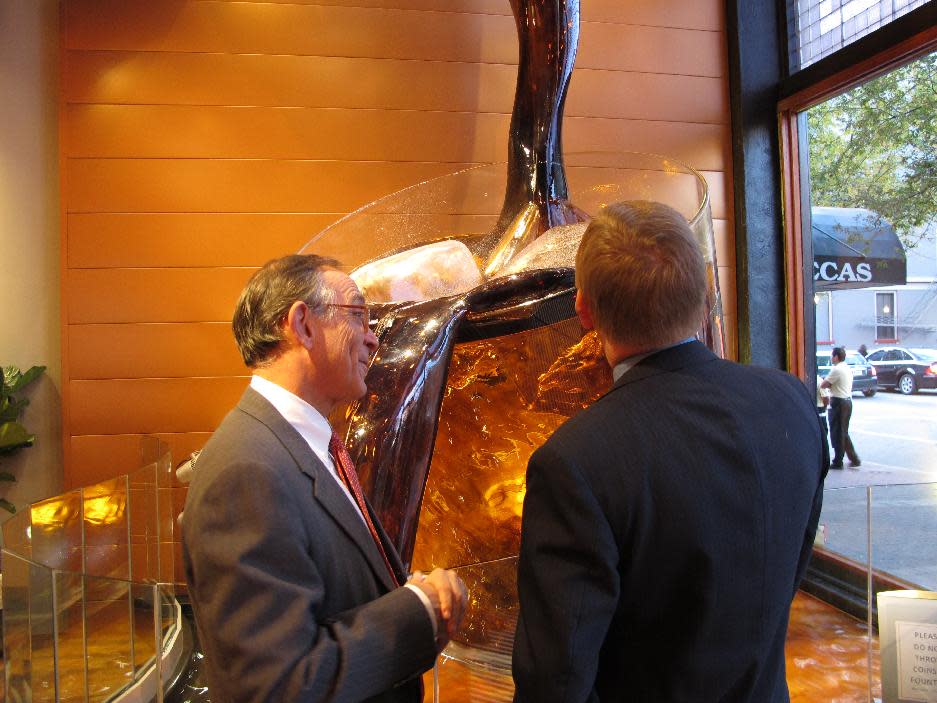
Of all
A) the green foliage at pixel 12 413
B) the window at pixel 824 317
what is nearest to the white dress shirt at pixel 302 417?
the green foliage at pixel 12 413

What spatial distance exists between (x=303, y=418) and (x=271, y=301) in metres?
0.15

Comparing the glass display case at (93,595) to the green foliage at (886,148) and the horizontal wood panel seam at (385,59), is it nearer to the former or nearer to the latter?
the horizontal wood panel seam at (385,59)

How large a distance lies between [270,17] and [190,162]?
2.11ft

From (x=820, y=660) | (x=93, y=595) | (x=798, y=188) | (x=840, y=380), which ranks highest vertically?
(x=798, y=188)

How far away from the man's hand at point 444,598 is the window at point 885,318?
98.6 inches

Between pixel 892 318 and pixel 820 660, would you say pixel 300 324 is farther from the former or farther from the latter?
pixel 892 318

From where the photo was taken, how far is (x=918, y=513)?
1.84 m

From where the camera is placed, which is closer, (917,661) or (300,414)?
(300,414)

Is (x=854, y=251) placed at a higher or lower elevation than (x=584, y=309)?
higher

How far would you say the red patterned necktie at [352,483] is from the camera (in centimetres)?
93

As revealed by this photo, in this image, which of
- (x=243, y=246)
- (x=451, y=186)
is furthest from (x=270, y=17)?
(x=451, y=186)

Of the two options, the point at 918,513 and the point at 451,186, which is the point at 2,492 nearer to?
the point at 451,186

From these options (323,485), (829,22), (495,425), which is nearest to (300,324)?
(323,485)

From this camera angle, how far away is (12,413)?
2.85 meters
